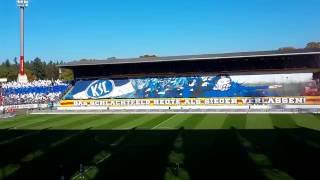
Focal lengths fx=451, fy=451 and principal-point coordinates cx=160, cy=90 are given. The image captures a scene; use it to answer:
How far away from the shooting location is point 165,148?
28.8 meters

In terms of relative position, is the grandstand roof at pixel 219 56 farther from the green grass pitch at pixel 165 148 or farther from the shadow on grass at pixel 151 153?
the shadow on grass at pixel 151 153

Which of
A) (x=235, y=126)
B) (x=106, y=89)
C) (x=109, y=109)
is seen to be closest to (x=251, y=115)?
(x=235, y=126)

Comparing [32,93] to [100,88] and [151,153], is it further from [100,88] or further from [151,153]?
[151,153]

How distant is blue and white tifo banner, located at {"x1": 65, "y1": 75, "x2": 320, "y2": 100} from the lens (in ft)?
193

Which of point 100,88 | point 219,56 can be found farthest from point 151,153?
point 100,88

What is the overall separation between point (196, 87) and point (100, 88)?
14.7 m

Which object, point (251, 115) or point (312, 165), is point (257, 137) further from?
point (251, 115)

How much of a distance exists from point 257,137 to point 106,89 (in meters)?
37.7

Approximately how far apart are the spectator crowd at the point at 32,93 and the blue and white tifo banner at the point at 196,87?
523 centimetres

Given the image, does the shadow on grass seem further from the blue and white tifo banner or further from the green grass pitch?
the blue and white tifo banner

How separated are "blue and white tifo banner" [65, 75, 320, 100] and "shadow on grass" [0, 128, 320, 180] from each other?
23273 millimetres

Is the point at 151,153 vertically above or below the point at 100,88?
below

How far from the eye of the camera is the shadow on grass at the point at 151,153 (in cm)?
2189

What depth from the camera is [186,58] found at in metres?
65.9
